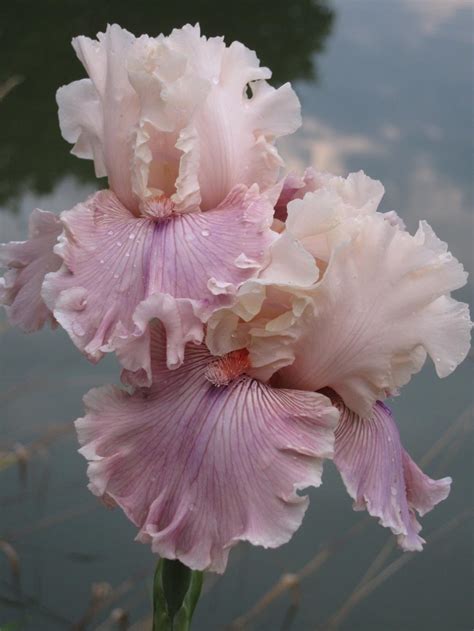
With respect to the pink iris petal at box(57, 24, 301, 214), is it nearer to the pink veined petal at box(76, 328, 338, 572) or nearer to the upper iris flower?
the upper iris flower

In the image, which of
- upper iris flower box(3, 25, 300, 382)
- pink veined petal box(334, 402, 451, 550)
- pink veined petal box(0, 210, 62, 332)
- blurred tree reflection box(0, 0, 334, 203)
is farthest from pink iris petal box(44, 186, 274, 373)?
blurred tree reflection box(0, 0, 334, 203)

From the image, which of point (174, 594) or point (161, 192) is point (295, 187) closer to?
point (161, 192)

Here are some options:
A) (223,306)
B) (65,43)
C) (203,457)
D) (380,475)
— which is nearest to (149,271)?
(223,306)

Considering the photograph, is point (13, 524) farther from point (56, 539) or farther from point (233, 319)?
point (233, 319)

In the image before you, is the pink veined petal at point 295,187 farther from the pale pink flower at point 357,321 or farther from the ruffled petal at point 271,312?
the ruffled petal at point 271,312

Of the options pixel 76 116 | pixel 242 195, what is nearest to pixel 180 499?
pixel 242 195
